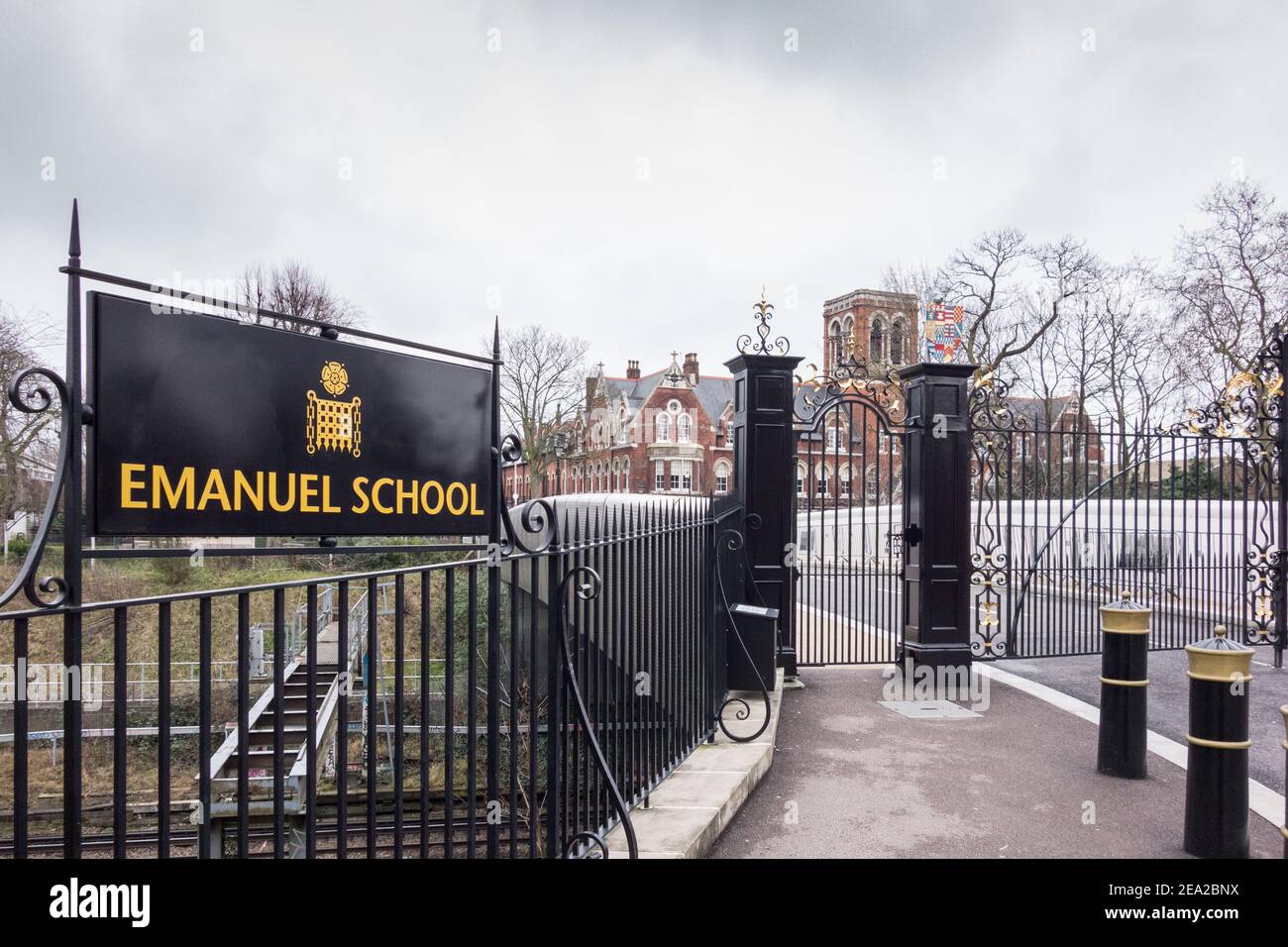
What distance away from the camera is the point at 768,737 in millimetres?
6898

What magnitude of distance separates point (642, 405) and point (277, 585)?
5798 cm

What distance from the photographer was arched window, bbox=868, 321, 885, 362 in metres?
31.7

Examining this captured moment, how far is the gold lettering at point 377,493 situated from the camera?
8.01 feet

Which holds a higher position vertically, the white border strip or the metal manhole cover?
the white border strip

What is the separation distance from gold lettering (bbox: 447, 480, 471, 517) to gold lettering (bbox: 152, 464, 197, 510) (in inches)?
33.9

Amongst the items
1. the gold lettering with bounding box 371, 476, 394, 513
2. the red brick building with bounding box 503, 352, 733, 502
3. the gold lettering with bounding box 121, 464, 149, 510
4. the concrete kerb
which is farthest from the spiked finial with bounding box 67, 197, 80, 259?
the red brick building with bounding box 503, 352, 733, 502

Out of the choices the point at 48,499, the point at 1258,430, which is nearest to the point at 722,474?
the point at 1258,430

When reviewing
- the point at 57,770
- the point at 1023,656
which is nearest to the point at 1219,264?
the point at 1023,656

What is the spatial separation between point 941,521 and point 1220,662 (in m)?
4.55

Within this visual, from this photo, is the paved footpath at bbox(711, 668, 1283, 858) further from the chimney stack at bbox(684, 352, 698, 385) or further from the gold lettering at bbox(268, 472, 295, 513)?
the chimney stack at bbox(684, 352, 698, 385)

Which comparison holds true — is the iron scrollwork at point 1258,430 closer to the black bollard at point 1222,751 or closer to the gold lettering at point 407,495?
the black bollard at point 1222,751

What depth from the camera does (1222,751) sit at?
4793 mm

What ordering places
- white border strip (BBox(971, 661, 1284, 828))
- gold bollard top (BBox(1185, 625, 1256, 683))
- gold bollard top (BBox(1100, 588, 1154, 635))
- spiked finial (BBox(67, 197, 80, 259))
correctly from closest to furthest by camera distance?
spiked finial (BBox(67, 197, 80, 259)) → gold bollard top (BBox(1185, 625, 1256, 683)) → white border strip (BBox(971, 661, 1284, 828)) → gold bollard top (BBox(1100, 588, 1154, 635))

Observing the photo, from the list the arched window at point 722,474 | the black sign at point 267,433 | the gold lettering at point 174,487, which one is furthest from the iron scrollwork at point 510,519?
the arched window at point 722,474
